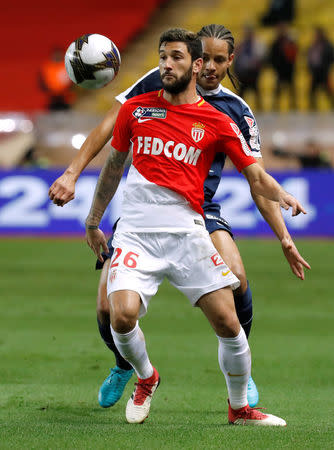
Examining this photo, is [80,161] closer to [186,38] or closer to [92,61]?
[92,61]

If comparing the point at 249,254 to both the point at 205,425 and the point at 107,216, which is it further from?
the point at 205,425

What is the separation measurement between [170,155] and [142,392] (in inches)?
59.3

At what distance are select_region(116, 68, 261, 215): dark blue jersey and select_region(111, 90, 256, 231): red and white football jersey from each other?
23.1 inches

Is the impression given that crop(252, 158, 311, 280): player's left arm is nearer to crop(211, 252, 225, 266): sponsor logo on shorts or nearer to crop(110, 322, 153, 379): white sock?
crop(211, 252, 225, 266): sponsor logo on shorts

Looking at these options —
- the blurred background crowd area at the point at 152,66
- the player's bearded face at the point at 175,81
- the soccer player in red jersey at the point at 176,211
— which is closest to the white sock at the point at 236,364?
the soccer player in red jersey at the point at 176,211

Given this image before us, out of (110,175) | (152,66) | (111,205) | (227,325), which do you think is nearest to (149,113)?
(110,175)

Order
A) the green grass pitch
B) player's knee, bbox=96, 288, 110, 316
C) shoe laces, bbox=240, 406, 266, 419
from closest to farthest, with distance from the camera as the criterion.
→ the green grass pitch → shoe laces, bbox=240, 406, 266, 419 → player's knee, bbox=96, 288, 110, 316

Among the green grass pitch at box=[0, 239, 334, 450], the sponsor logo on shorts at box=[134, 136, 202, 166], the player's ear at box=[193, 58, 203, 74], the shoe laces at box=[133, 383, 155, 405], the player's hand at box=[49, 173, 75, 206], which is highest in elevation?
the player's ear at box=[193, 58, 203, 74]

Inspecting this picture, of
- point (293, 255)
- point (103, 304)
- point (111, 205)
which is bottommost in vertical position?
point (111, 205)

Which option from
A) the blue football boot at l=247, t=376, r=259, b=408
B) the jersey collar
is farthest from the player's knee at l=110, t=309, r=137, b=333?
the jersey collar

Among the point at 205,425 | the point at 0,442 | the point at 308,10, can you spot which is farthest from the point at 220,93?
the point at 308,10

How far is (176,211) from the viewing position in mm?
5191

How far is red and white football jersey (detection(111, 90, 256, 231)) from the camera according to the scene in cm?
517

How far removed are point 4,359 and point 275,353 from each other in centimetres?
241
